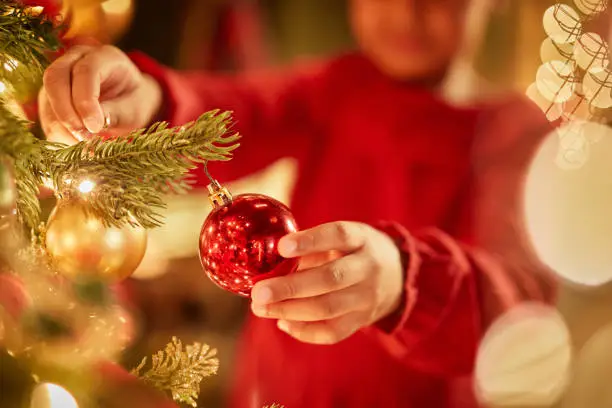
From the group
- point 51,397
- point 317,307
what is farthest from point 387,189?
point 51,397

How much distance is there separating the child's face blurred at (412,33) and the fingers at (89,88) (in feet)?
1.77

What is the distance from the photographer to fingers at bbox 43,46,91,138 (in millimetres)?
365

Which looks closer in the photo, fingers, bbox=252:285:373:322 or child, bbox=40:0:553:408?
fingers, bbox=252:285:373:322

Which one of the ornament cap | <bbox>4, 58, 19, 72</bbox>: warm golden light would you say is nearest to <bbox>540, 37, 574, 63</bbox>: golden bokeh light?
the ornament cap

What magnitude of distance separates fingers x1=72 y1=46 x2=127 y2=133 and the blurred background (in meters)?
0.59

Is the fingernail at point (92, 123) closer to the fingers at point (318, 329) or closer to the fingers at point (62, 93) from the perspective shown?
the fingers at point (62, 93)

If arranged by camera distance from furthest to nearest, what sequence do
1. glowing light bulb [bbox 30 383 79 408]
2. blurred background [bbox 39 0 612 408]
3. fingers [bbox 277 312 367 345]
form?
blurred background [bbox 39 0 612 408] < fingers [bbox 277 312 367 345] < glowing light bulb [bbox 30 383 79 408]

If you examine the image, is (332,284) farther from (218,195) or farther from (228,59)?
(228,59)

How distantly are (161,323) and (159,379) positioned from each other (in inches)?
43.9

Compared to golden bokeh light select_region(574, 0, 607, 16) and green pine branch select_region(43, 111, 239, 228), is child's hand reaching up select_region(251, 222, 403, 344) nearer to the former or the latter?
green pine branch select_region(43, 111, 239, 228)

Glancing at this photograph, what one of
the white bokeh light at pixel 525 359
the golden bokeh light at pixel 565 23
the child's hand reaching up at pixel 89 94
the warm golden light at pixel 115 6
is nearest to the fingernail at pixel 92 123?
the child's hand reaching up at pixel 89 94

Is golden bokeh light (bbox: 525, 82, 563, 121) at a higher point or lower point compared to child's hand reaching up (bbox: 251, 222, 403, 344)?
higher

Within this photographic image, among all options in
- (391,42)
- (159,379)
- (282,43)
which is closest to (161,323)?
(282,43)

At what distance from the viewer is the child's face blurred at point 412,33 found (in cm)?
81
